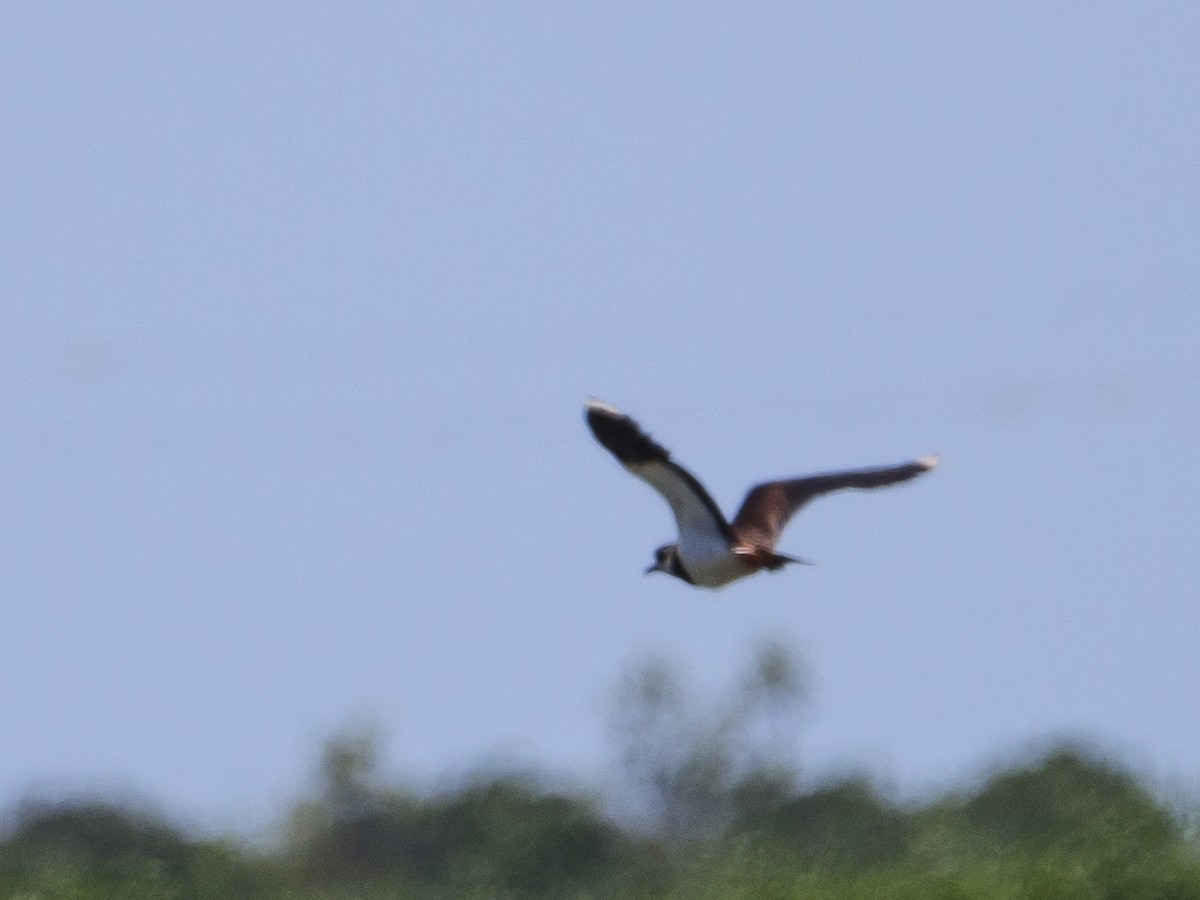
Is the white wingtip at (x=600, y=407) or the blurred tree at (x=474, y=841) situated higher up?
Answer: the blurred tree at (x=474, y=841)

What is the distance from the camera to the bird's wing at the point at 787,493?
15.8 meters

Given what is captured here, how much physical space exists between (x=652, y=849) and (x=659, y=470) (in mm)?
28308

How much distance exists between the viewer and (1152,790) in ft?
95.5

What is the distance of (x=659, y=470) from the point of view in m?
14.6

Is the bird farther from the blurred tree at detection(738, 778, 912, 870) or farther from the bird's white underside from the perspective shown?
the blurred tree at detection(738, 778, 912, 870)

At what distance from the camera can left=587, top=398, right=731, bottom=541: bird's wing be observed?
1432 centimetres

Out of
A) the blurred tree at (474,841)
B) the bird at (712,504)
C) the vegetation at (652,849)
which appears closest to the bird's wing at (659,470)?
the bird at (712,504)

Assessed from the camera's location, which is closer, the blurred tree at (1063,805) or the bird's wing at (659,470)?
the bird's wing at (659,470)

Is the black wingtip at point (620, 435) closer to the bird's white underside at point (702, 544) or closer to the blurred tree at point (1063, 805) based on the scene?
the bird's white underside at point (702, 544)

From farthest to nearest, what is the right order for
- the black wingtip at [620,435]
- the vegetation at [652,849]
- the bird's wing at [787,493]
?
1. the vegetation at [652,849]
2. the bird's wing at [787,493]
3. the black wingtip at [620,435]

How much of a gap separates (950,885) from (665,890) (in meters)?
7.69

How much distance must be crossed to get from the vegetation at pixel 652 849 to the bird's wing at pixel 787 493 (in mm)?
9009

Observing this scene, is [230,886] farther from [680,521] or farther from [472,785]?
[680,521]

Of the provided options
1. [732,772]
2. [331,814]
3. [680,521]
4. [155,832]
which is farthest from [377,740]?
[680,521]
